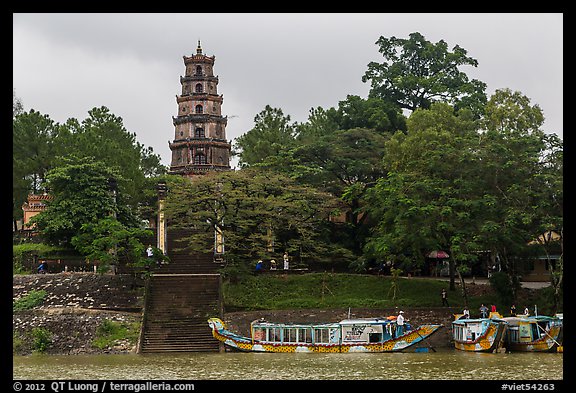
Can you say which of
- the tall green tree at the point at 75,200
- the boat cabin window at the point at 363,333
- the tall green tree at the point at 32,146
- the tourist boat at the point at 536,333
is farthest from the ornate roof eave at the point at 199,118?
the tourist boat at the point at 536,333

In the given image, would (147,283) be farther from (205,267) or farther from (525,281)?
(525,281)

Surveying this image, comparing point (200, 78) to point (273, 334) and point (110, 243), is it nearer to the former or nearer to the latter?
point (110, 243)

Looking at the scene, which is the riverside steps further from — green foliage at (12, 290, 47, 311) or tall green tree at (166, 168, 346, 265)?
green foliage at (12, 290, 47, 311)

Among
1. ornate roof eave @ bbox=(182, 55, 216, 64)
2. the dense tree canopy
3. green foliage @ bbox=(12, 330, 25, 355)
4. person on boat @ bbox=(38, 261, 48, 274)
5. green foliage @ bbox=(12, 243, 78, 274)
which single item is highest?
ornate roof eave @ bbox=(182, 55, 216, 64)

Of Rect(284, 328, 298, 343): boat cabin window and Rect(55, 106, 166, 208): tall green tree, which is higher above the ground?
Rect(55, 106, 166, 208): tall green tree

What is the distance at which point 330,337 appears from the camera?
96.7 feet

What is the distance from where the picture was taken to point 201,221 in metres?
37.2

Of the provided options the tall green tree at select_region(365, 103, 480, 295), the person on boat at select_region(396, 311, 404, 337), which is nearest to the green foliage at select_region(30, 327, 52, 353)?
the person on boat at select_region(396, 311, 404, 337)

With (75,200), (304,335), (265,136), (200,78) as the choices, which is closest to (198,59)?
(200,78)

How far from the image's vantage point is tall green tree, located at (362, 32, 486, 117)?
163ft

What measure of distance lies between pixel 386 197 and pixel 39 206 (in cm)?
2276

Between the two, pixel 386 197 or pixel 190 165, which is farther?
pixel 190 165

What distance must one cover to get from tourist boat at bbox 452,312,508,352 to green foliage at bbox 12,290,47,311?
16.1 meters
